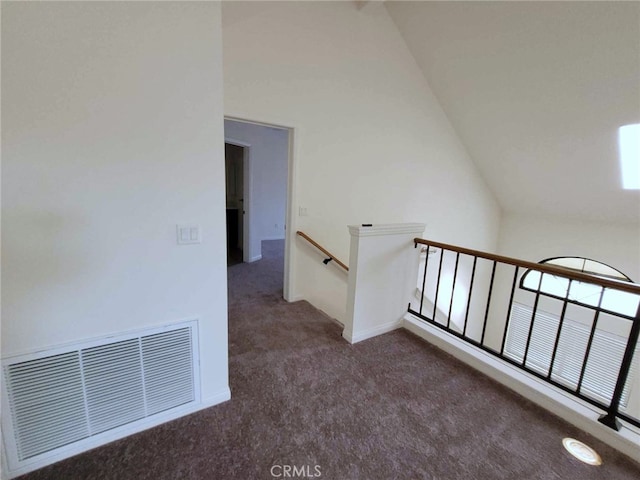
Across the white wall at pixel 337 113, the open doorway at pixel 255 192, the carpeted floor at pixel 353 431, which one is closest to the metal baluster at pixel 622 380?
the carpeted floor at pixel 353 431

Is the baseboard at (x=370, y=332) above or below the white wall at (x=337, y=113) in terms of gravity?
below

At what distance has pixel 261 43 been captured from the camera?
2.75m

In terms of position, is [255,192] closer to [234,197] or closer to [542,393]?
[234,197]

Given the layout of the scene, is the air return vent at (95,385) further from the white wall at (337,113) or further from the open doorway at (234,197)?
the open doorway at (234,197)

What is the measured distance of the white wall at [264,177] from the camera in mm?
4754

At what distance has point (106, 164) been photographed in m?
1.28

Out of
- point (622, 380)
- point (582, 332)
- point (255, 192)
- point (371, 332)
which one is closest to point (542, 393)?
point (622, 380)

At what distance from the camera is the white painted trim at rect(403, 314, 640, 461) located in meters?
1.56

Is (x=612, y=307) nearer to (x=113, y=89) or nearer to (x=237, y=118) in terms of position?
(x=237, y=118)

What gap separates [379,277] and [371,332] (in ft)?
1.77

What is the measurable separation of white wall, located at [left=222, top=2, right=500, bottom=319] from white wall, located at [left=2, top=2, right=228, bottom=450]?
135 cm

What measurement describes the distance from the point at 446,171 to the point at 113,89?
483 centimetres

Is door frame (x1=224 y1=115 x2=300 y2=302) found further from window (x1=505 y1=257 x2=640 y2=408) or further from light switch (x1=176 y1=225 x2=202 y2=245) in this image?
window (x1=505 y1=257 x2=640 y2=408)

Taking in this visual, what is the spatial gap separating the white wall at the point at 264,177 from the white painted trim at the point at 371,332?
2.97 meters
